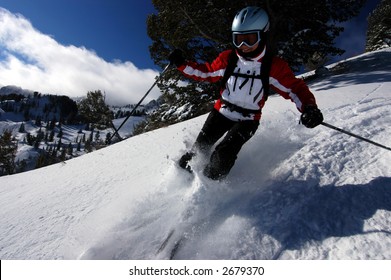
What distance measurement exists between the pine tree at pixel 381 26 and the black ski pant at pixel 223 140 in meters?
26.3

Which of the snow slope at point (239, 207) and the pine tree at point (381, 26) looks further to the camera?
the pine tree at point (381, 26)

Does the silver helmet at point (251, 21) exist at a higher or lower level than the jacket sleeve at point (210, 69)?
higher

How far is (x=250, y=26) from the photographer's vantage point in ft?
12.0

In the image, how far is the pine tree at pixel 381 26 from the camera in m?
24.8

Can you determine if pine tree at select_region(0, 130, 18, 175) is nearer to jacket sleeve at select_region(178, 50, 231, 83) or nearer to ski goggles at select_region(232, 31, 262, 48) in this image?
jacket sleeve at select_region(178, 50, 231, 83)

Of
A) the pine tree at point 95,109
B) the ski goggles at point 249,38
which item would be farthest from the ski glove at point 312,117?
the pine tree at point 95,109

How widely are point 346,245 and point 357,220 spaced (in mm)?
387

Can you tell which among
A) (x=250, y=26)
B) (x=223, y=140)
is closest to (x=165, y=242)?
(x=223, y=140)

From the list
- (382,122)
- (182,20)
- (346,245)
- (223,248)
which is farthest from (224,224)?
(182,20)

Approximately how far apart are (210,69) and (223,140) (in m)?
1.12

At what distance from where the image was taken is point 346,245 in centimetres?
262

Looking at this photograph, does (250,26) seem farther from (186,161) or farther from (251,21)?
(186,161)

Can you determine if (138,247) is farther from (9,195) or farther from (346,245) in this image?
(9,195)

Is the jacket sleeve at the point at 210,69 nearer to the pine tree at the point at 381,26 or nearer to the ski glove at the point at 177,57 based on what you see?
the ski glove at the point at 177,57
